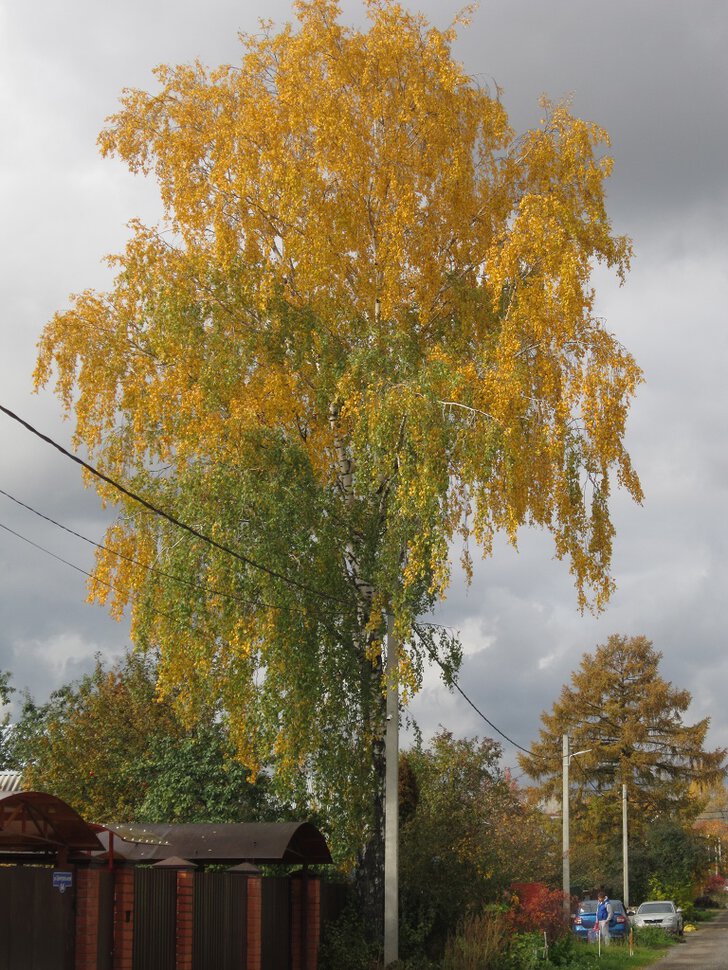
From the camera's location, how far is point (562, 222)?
2159 cm

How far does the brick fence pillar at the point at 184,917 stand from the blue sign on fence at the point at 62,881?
2.84 m

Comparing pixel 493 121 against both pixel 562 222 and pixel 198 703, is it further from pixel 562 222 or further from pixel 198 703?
pixel 198 703

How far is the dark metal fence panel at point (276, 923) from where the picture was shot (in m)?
20.7

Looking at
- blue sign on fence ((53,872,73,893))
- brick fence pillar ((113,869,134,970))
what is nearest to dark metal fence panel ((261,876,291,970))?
brick fence pillar ((113,869,134,970))

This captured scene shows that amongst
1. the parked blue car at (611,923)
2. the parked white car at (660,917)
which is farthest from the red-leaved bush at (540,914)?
the parked white car at (660,917)

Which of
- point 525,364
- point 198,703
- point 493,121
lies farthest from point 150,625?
point 493,121

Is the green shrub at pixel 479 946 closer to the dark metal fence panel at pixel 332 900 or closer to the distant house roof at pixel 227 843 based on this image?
the dark metal fence panel at pixel 332 900

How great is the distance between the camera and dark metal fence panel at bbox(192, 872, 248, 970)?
61.1 feet

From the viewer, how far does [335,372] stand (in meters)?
21.6

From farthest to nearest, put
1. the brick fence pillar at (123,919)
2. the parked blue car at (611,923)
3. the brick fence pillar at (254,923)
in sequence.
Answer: the parked blue car at (611,923) < the brick fence pillar at (254,923) < the brick fence pillar at (123,919)

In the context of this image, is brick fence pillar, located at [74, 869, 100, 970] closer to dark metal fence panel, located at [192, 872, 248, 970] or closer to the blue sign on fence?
the blue sign on fence

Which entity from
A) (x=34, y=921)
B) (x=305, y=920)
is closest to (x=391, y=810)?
(x=305, y=920)

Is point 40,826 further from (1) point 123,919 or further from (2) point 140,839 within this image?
(2) point 140,839

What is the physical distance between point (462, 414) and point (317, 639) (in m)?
4.49
